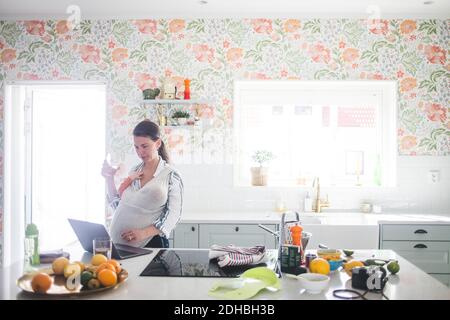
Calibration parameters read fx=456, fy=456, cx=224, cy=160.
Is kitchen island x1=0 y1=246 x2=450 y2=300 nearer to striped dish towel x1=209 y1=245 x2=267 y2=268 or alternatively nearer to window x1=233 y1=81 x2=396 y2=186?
striped dish towel x1=209 y1=245 x2=267 y2=268

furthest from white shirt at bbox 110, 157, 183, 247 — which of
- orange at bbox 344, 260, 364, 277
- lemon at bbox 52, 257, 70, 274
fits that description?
orange at bbox 344, 260, 364, 277

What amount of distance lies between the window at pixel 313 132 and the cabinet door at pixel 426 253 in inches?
36.0

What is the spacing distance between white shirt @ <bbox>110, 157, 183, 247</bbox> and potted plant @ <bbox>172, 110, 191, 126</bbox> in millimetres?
1780

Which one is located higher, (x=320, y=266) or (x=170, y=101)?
(x=170, y=101)

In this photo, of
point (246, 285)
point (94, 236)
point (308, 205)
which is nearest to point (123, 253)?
point (94, 236)

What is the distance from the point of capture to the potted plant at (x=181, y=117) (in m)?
4.39

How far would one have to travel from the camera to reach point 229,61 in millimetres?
4508

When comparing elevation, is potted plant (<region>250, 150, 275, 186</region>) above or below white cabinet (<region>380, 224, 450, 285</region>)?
above

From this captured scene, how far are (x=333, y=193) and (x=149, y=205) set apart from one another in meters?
2.44

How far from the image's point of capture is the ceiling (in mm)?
4117

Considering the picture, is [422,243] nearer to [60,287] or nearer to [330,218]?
[330,218]

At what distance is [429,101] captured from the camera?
4.46 meters

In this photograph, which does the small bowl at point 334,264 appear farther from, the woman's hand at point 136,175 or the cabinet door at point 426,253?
the cabinet door at point 426,253

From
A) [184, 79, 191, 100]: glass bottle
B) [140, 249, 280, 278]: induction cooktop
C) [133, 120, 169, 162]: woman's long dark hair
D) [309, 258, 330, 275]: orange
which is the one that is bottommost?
[140, 249, 280, 278]: induction cooktop
